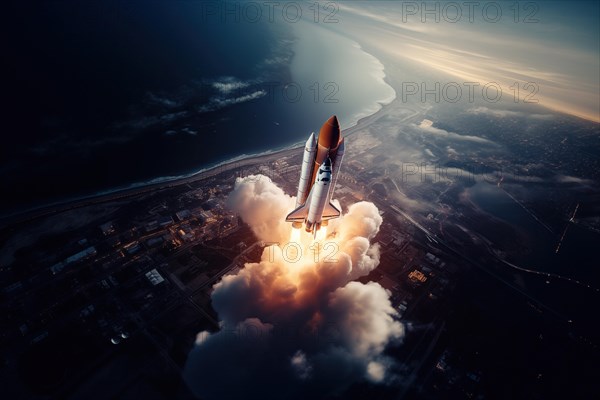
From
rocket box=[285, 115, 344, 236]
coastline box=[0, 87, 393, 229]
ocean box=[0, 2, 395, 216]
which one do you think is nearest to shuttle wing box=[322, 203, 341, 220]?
rocket box=[285, 115, 344, 236]

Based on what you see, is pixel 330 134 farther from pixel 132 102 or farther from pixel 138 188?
pixel 132 102

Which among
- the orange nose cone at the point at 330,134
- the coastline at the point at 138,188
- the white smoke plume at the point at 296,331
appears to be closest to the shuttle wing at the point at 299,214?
the white smoke plume at the point at 296,331

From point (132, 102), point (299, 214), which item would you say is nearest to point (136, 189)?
point (299, 214)

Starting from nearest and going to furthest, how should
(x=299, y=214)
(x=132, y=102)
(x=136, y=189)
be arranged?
1. (x=299, y=214)
2. (x=136, y=189)
3. (x=132, y=102)

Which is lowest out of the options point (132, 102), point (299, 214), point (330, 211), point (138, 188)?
point (138, 188)

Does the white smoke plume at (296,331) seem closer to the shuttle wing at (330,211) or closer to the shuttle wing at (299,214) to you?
the shuttle wing at (299,214)

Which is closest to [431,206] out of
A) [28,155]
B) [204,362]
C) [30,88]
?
[204,362]

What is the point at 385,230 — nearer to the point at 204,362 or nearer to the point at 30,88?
the point at 204,362
